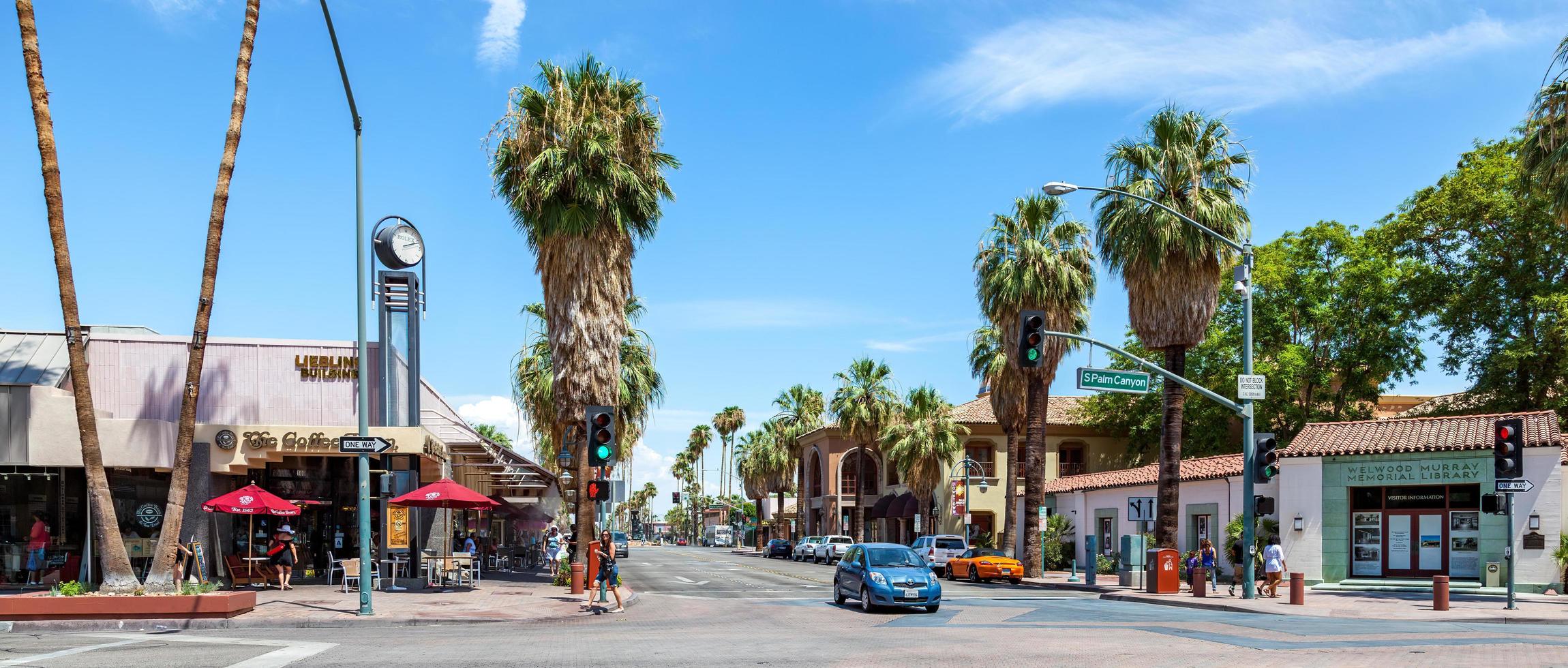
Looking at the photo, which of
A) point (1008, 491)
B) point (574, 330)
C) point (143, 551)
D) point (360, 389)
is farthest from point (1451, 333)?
point (143, 551)

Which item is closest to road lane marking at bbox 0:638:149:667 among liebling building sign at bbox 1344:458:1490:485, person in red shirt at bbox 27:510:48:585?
person in red shirt at bbox 27:510:48:585

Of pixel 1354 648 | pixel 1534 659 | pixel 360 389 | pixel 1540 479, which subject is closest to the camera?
pixel 1534 659

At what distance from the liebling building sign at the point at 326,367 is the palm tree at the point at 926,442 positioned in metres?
32.7

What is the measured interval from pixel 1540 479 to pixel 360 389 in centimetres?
2681

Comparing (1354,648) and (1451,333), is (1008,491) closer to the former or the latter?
(1451,333)

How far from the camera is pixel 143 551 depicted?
27.9 meters

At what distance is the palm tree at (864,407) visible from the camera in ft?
211

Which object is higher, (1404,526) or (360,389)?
(360,389)

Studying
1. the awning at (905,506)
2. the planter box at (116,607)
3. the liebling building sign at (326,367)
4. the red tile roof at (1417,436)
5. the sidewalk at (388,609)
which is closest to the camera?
the planter box at (116,607)

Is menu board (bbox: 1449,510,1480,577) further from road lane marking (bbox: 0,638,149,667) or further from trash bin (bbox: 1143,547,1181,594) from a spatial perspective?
road lane marking (bbox: 0,638,149,667)

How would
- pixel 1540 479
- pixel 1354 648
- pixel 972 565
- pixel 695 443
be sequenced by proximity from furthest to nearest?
pixel 695 443, pixel 972 565, pixel 1540 479, pixel 1354 648

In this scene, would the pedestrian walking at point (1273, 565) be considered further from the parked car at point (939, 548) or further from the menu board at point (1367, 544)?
the parked car at point (939, 548)

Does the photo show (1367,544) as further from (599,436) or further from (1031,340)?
(599,436)

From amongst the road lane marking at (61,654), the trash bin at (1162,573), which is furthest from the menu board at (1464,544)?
the road lane marking at (61,654)
